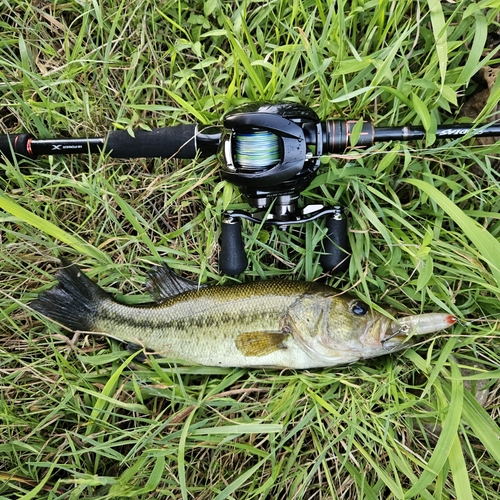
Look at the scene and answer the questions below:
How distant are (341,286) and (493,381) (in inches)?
36.1

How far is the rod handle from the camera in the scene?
2.17m

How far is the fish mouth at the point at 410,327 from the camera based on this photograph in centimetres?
206

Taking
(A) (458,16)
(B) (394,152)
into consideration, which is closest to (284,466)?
(B) (394,152)

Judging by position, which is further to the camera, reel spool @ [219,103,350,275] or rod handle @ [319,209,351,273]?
rod handle @ [319,209,351,273]

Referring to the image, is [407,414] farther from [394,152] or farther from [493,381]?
[394,152]

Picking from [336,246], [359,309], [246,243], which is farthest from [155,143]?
[359,309]

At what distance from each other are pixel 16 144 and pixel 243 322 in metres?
1.62

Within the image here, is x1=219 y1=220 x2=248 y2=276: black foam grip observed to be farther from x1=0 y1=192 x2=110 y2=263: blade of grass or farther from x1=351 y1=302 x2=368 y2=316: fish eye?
x1=0 y1=192 x2=110 y2=263: blade of grass

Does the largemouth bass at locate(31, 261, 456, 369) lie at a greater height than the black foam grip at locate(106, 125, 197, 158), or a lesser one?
lesser

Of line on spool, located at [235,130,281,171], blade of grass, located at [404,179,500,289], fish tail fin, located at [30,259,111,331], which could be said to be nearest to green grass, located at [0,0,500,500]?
blade of grass, located at [404,179,500,289]

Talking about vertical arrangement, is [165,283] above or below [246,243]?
below

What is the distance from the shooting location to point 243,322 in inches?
86.8

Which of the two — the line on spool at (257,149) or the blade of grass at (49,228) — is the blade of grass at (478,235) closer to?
the line on spool at (257,149)

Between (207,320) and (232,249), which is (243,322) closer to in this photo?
(207,320)
